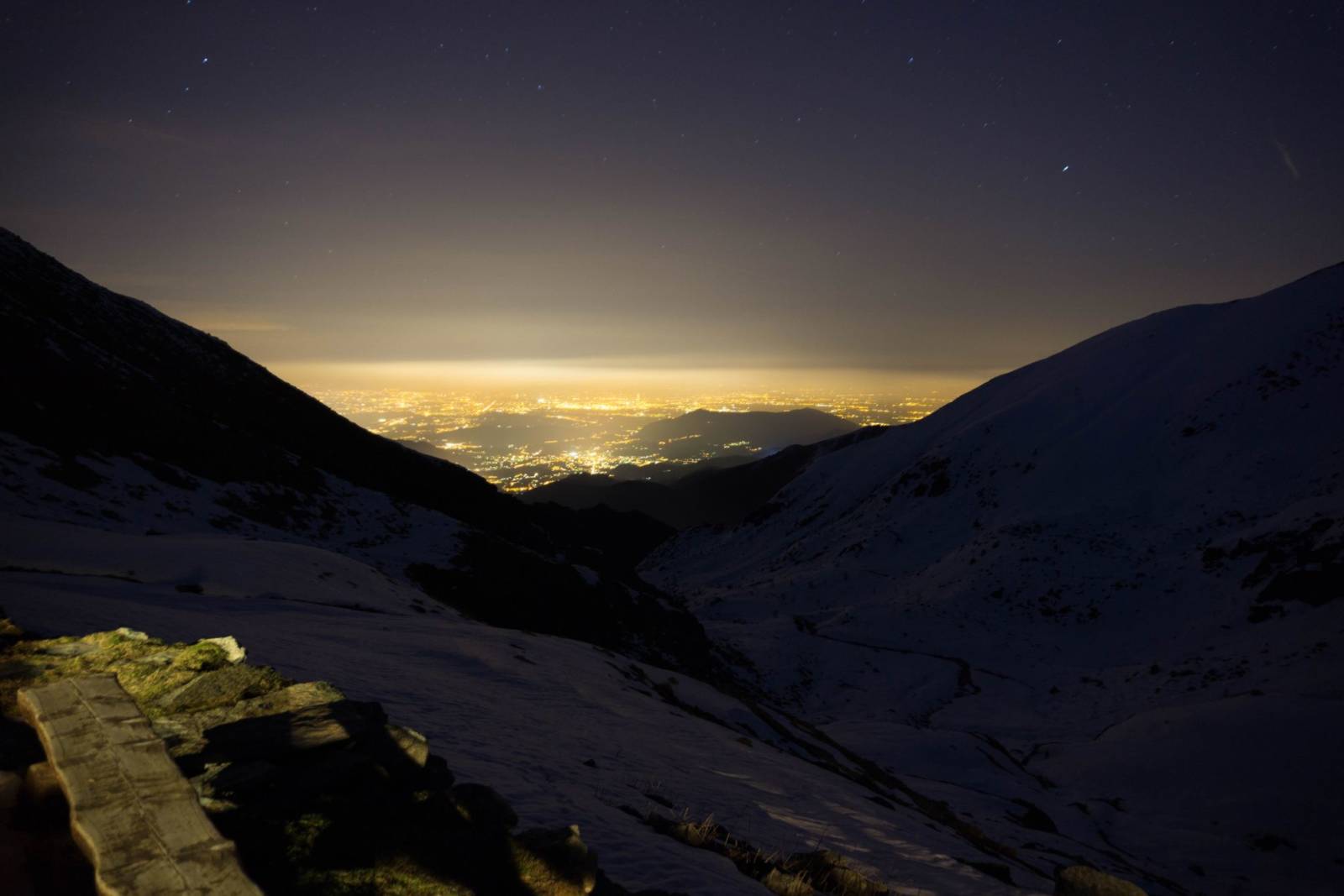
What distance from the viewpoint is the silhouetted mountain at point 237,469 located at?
24.7m

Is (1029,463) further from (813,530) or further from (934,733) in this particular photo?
(934,733)

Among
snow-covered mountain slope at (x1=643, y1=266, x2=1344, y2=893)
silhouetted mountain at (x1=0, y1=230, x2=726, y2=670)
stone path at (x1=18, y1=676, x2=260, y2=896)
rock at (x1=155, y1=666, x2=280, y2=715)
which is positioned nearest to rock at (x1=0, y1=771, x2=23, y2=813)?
stone path at (x1=18, y1=676, x2=260, y2=896)

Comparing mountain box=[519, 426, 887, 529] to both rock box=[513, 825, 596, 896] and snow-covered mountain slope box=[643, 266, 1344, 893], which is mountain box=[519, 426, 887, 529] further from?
rock box=[513, 825, 596, 896]

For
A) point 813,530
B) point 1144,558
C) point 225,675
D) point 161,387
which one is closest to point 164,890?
point 225,675

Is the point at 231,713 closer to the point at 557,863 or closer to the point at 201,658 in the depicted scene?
the point at 201,658

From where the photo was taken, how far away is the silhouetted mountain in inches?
974

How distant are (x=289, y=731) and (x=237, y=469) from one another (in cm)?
3309

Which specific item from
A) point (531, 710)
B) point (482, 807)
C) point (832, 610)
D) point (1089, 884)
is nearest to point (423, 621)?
point (531, 710)

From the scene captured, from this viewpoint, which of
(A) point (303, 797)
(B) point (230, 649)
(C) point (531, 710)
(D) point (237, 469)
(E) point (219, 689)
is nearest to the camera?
(A) point (303, 797)

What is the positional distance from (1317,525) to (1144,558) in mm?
9782

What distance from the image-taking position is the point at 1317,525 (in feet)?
118

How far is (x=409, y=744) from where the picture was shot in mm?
4477

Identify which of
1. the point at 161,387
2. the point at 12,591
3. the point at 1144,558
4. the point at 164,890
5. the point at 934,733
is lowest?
the point at 934,733

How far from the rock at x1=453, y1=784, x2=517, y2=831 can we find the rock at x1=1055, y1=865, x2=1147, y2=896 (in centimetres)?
614
